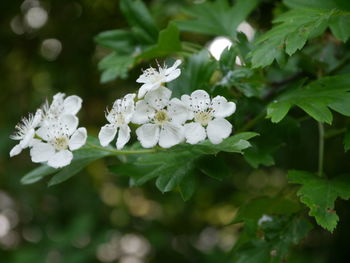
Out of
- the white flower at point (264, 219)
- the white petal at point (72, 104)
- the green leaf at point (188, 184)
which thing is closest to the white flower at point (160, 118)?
the green leaf at point (188, 184)

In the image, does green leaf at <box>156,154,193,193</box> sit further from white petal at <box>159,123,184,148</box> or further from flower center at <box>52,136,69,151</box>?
flower center at <box>52,136,69,151</box>

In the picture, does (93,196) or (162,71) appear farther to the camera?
(93,196)

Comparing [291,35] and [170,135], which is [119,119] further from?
[291,35]

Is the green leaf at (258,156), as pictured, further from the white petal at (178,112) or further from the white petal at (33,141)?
the white petal at (33,141)

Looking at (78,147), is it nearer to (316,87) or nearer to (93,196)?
(316,87)

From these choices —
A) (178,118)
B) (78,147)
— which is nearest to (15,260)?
(78,147)

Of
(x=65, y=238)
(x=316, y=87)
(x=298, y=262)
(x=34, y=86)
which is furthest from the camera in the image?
(x=34, y=86)

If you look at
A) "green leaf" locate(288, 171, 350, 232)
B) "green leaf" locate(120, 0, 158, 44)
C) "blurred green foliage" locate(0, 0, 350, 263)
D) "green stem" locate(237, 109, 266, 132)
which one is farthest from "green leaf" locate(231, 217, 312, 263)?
"green leaf" locate(120, 0, 158, 44)
